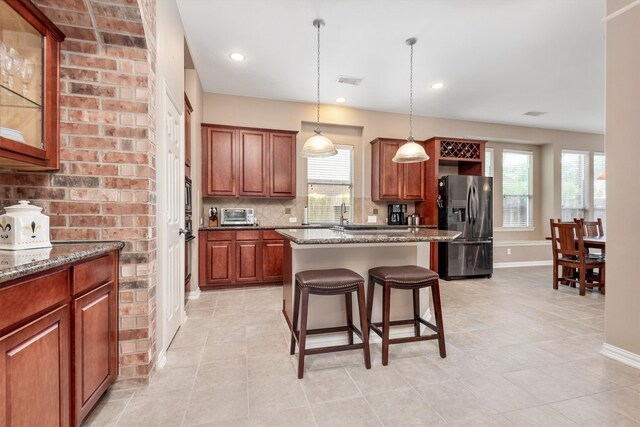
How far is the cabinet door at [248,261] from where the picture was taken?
13.6 ft

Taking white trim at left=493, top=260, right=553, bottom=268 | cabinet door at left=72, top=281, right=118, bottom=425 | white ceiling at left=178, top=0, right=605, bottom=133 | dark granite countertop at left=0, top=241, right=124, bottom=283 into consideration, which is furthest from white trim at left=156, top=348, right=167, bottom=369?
white trim at left=493, top=260, right=553, bottom=268

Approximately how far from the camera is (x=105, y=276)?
1.64m

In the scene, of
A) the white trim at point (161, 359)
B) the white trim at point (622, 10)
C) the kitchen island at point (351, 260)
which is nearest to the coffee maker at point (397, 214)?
the kitchen island at point (351, 260)

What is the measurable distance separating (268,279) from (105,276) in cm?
275

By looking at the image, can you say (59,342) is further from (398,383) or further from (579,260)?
(579,260)

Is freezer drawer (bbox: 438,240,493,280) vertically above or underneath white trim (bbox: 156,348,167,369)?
above

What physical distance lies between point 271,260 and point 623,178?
12.5 ft

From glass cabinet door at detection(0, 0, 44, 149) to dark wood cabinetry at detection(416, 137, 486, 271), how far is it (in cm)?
499

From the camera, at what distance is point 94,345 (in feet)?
5.03

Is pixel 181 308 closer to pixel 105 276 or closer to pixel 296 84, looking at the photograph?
pixel 105 276

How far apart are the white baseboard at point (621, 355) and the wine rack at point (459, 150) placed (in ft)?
11.7

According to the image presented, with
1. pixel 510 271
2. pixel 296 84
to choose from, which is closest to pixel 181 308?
pixel 296 84

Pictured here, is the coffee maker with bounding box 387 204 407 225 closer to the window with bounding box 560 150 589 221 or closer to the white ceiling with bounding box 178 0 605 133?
the white ceiling with bounding box 178 0 605 133

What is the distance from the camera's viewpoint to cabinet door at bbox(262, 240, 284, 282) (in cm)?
426
